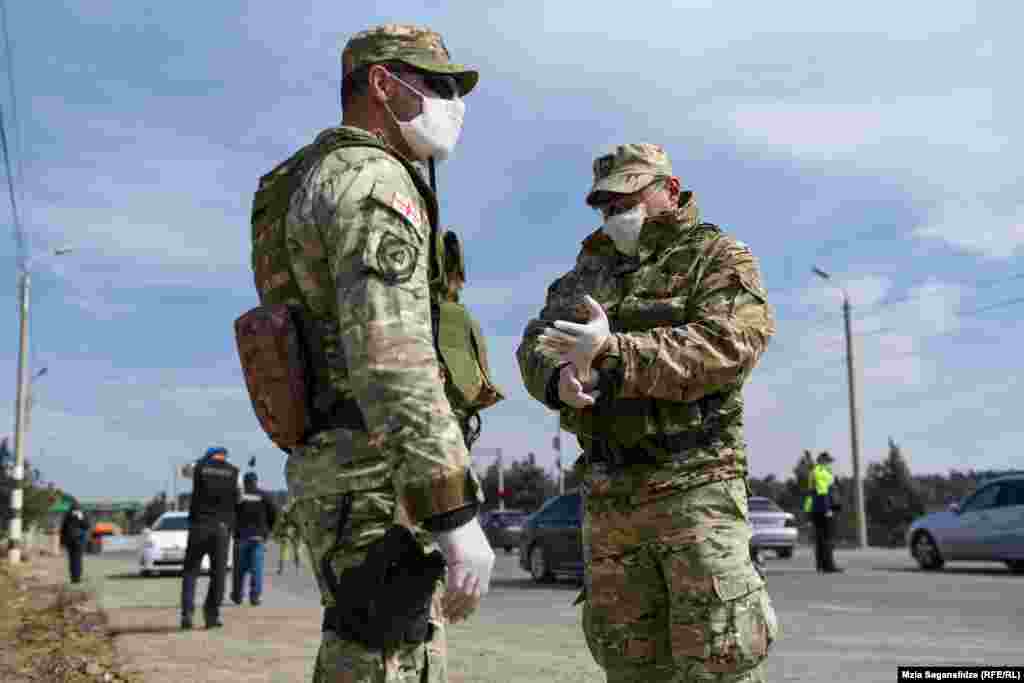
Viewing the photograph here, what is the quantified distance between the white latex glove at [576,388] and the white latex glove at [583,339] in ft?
0.05

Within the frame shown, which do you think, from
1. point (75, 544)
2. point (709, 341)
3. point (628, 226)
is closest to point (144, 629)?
point (628, 226)

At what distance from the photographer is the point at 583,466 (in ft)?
12.7

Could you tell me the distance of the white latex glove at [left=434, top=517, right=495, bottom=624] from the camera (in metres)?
2.35

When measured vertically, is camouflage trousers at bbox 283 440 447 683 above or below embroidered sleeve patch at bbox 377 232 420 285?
below

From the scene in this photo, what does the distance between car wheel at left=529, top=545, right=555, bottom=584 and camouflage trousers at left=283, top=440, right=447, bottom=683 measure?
1495 centimetres

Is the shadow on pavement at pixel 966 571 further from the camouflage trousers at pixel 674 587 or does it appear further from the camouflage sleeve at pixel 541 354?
the camouflage trousers at pixel 674 587

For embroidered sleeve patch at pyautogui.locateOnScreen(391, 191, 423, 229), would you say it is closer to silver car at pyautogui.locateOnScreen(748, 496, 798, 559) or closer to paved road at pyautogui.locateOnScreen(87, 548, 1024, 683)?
paved road at pyautogui.locateOnScreen(87, 548, 1024, 683)

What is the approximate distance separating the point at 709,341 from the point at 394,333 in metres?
1.47

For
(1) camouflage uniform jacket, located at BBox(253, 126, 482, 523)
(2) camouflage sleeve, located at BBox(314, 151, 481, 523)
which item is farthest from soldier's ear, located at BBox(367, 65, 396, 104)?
(2) camouflage sleeve, located at BBox(314, 151, 481, 523)

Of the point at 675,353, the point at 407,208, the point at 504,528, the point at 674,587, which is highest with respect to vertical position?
the point at 407,208

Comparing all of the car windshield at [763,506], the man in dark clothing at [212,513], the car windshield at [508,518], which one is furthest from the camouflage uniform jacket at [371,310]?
the car windshield at [508,518]

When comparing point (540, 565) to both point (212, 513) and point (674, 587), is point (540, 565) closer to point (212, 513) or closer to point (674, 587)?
point (212, 513)

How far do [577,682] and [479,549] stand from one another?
4.48 meters

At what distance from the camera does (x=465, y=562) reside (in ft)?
7.70
